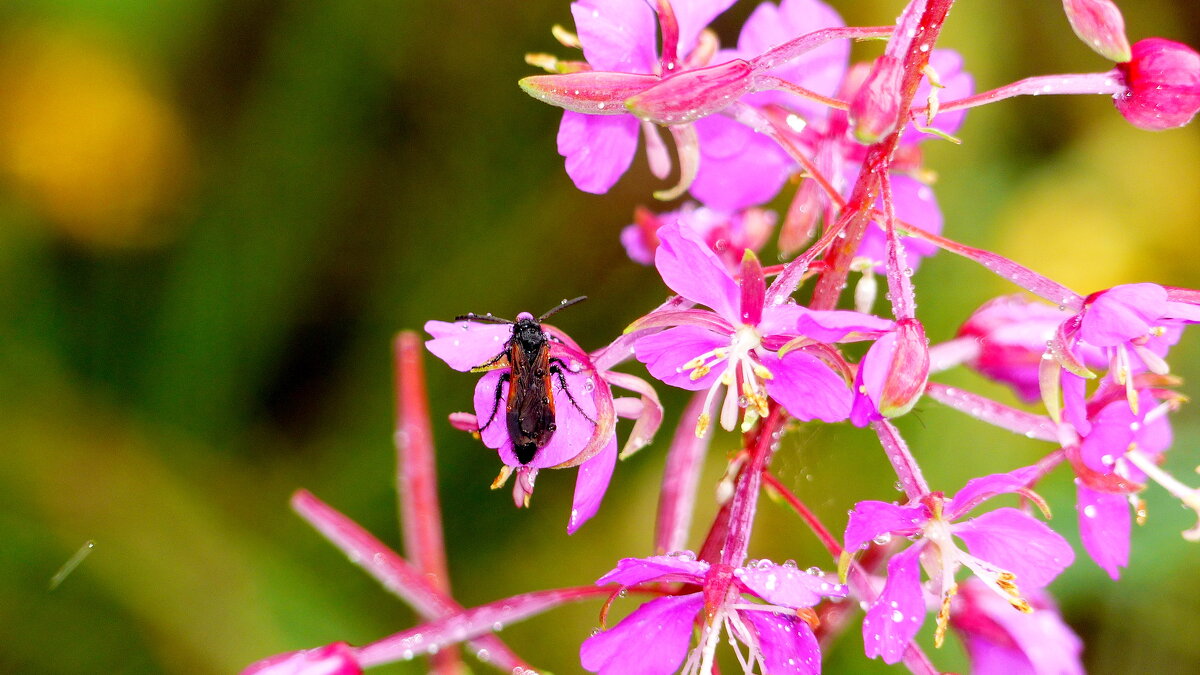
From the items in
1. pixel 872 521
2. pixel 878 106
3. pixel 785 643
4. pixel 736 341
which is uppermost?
pixel 878 106

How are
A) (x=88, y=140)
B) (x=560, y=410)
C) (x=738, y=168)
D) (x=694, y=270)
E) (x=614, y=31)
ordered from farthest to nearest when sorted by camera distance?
(x=88, y=140) → (x=738, y=168) → (x=614, y=31) → (x=560, y=410) → (x=694, y=270)

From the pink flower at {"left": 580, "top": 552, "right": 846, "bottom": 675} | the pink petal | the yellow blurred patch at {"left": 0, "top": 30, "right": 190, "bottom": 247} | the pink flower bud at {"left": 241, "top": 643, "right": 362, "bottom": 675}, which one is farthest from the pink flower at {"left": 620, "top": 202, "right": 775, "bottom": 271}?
the yellow blurred patch at {"left": 0, "top": 30, "right": 190, "bottom": 247}

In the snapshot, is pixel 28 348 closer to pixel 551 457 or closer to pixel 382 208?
pixel 382 208

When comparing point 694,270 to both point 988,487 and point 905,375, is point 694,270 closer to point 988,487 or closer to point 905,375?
point 905,375

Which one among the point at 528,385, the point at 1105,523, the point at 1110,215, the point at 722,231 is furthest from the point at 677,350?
the point at 1110,215

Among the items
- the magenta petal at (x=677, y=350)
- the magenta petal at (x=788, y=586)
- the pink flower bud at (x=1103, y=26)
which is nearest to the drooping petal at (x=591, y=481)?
the magenta petal at (x=677, y=350)

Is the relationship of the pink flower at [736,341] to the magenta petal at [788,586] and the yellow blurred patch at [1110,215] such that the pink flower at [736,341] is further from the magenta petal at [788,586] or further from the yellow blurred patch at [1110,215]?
the yellow blurred patch at [1110,215]

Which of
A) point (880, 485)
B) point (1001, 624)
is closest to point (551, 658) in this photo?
point (880, 485)
